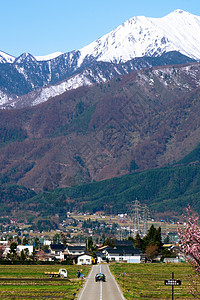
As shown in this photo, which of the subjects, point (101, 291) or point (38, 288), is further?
point (38, 288)

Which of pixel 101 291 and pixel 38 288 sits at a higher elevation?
pixel 38 288

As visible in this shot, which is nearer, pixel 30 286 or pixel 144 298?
pixel 144 298

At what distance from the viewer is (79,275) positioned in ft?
425

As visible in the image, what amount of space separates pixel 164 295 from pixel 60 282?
26320 mm

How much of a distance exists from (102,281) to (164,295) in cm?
2184

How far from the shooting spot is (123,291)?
99.4 m

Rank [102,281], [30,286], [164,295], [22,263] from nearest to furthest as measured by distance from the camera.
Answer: [164,295]
[30,286]
[102,281]
[22,263]

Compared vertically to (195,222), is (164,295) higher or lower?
lower

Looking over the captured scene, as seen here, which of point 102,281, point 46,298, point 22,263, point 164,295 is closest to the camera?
point 46,298

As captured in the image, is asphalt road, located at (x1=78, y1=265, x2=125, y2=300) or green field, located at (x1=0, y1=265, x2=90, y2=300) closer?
asphalt road, located at (x1=78, y1=265, x2=125, y2=300)

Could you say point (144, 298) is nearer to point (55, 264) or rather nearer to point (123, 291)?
point (123, 291)

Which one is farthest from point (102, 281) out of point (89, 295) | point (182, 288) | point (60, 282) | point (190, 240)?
point (190, 240)

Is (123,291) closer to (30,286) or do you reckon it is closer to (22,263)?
(30,286)

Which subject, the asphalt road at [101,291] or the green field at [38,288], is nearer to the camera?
the asphalt road at [101,291]
